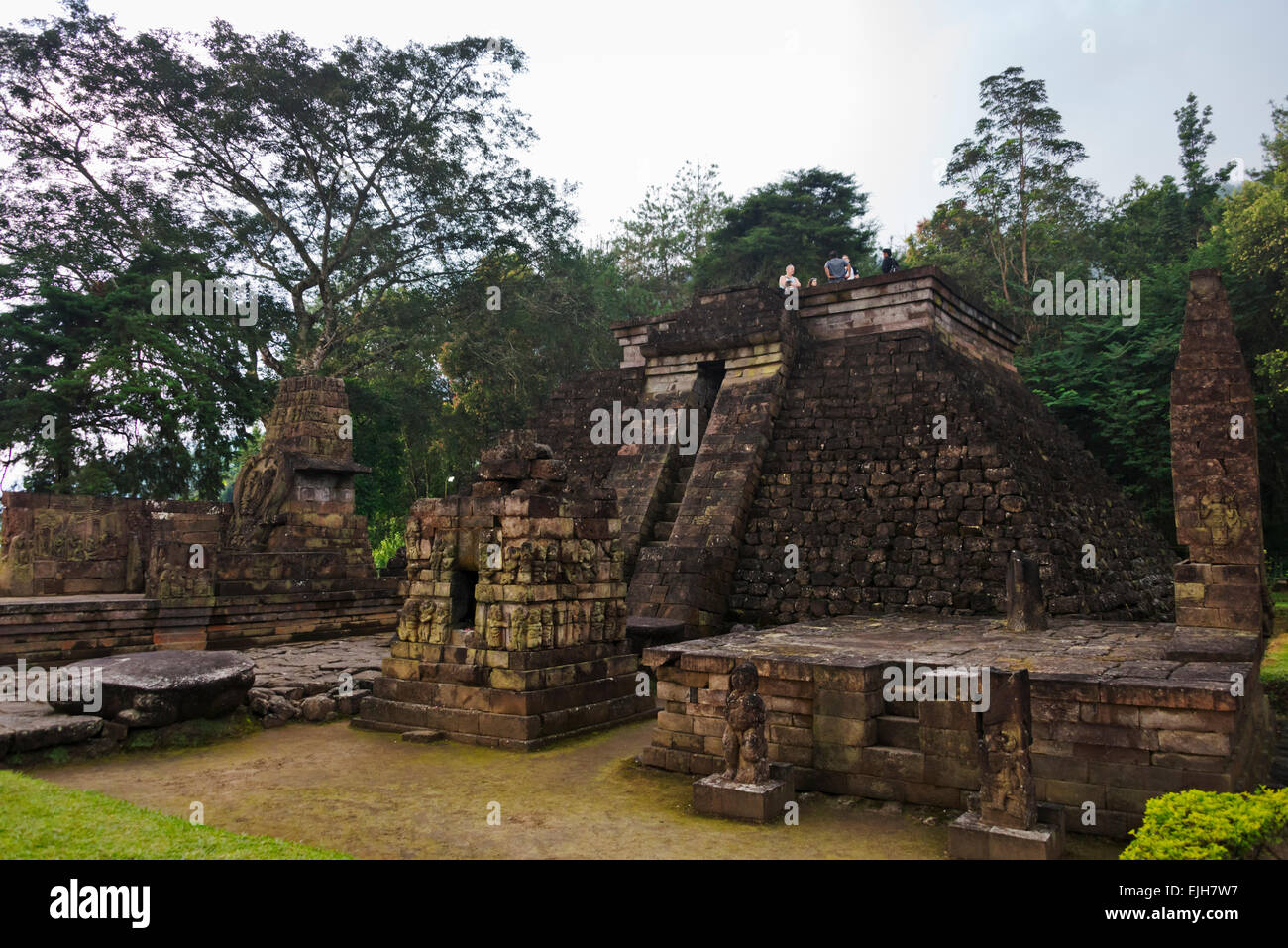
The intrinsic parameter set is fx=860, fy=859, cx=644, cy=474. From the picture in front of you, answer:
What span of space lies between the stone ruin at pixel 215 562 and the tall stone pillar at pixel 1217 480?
1156 centimetres

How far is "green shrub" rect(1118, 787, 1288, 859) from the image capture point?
3975mm

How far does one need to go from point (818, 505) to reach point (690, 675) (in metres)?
6.40

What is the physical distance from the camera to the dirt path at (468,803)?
5297 millimetres

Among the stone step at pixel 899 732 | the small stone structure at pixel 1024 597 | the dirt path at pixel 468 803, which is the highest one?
the small stone structure at pixel 1024 597

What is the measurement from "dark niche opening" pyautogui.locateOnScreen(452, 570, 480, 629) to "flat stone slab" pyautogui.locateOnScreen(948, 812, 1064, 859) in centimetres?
543

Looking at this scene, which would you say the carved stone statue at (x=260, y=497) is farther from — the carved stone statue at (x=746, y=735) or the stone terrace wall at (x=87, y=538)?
the carved stone statue at (x=746, y=735)

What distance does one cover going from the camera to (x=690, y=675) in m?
7.12

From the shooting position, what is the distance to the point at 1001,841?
15.8ft

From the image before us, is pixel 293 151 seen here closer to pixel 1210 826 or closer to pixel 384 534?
pixel 384 534

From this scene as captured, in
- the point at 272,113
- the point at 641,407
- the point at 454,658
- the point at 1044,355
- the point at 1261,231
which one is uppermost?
the point at 272,113

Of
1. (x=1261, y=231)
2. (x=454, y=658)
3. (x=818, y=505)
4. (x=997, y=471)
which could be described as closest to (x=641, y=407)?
(x=818, y=505)

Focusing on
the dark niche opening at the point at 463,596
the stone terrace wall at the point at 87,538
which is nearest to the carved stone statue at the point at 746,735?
the dark niche opening at the point at 463,596
